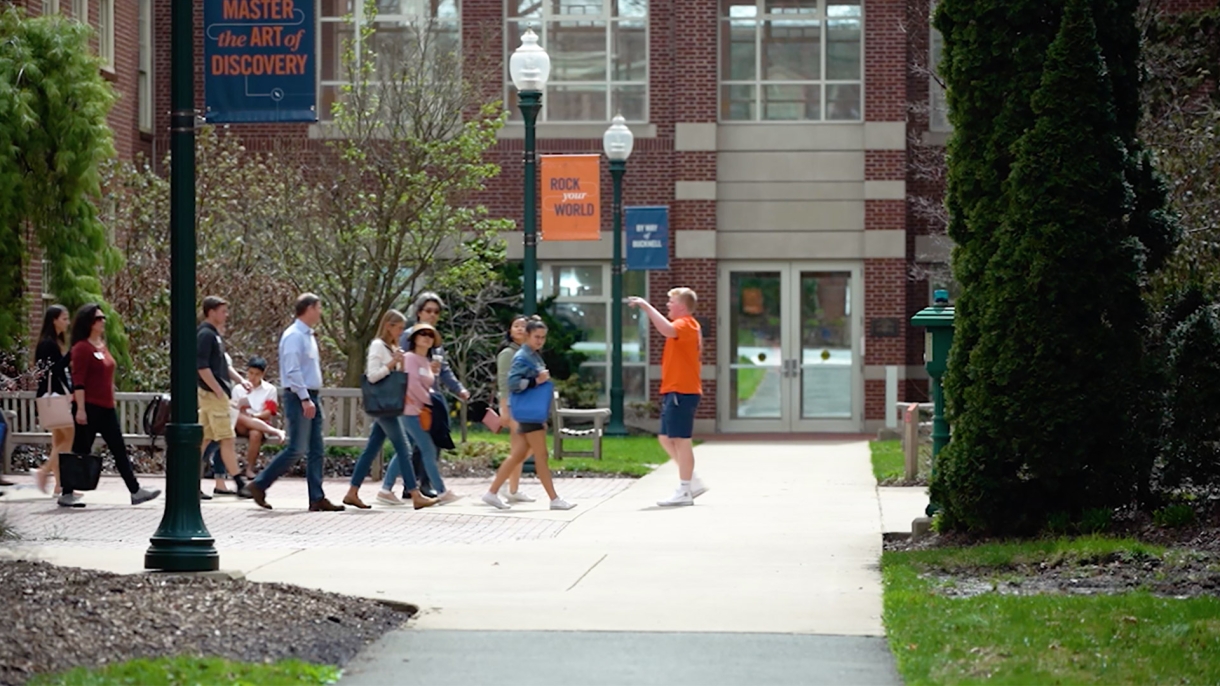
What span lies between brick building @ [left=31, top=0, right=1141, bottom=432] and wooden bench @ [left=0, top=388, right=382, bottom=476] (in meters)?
13.0

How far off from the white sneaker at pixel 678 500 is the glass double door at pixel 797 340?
16.3 metres

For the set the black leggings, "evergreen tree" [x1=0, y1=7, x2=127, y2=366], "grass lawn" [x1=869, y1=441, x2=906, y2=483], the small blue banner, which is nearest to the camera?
the black leggings

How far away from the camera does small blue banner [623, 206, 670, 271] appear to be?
27750mm

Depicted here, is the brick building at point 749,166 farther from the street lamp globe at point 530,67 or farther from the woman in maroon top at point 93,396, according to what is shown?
the woman in maroon top at point 93,396

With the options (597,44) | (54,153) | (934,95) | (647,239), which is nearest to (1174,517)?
(54,153)

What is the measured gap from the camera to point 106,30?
2764cm

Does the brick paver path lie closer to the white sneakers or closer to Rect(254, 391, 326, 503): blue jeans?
the white sneakers

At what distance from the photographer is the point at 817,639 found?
8.37 meters

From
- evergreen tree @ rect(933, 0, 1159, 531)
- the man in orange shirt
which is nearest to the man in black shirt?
the man in orange shirt

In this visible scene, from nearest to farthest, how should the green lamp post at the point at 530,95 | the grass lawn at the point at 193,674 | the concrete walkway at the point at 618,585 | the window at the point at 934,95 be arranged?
the grass lawn at the point at 193,674, the concrete walkway at the point at 618,585, the green lamp post at the point at 530,95, the window at the point at 934,95

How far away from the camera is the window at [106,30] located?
27.5 m

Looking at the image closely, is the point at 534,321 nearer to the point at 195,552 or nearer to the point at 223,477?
the point at 223,477

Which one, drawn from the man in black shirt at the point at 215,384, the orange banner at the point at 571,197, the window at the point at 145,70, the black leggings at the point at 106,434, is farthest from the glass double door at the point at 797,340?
the black leggings at the point at 106,434

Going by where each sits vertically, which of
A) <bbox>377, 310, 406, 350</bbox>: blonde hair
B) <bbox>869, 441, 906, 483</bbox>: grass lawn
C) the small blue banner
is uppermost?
the small blue banner
